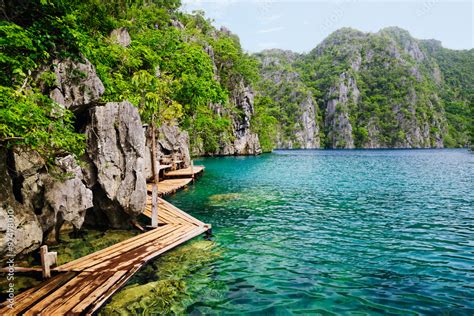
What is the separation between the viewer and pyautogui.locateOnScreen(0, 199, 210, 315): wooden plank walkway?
6.81 metres

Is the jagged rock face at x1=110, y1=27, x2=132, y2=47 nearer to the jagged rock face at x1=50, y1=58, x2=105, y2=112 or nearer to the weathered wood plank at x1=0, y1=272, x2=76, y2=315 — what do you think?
the jagged rock face at x1=50, y1=58, x2=105, y2=112

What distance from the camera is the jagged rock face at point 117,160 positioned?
12633 millimetres

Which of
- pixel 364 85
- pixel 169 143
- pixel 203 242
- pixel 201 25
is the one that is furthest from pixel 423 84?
pixel 203 242

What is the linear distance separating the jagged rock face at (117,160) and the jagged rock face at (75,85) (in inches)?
37.9

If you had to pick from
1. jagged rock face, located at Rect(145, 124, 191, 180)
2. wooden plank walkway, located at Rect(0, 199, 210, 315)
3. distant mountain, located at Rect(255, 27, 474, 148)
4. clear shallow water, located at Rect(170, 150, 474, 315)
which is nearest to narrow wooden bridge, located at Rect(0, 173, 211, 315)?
wooden plank walkway, located at Rect(0, 199, 210, 315)

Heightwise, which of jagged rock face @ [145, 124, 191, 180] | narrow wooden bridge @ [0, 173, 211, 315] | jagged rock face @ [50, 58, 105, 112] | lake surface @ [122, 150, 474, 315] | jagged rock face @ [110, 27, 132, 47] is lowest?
lake surface @ [122, 150, 474, 315]

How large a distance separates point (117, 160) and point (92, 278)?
19.8 feet

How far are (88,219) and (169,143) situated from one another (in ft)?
79.1

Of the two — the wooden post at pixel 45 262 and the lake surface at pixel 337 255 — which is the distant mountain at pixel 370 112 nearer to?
the lake surface at pixel 337 255

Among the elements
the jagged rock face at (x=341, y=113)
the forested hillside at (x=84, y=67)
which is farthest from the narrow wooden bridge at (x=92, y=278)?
the jagged rock face at (x=341, y=113)

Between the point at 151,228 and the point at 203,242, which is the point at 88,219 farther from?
the point at 203,242

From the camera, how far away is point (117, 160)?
13.2m

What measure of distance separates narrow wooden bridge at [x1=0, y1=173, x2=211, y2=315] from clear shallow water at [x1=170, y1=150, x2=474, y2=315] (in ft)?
6.85

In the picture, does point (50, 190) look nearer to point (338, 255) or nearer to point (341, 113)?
point (338, 255)
